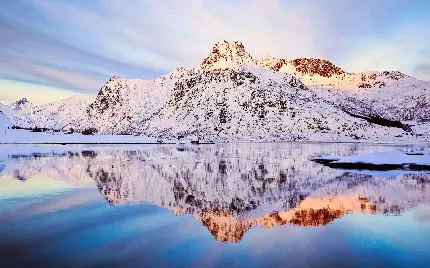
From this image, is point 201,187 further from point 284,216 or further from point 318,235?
point 318,235

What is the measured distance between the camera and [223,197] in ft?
76.7

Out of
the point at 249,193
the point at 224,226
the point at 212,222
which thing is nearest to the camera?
the point at 224,226

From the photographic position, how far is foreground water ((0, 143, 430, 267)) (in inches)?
471

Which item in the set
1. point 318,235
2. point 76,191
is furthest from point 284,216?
point 76,191

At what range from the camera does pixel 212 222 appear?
55.8 ft

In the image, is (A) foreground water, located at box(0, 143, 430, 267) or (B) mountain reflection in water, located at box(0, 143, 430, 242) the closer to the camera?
(A) foreground water, located at box(0, 143, 430, 267)

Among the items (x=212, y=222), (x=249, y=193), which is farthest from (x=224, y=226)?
(x=249, y=193)

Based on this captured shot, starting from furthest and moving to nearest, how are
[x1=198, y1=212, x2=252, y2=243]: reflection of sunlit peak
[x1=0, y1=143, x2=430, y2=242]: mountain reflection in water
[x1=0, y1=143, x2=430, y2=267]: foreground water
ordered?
1. [x1=0, y1=143, x2=430, y2=242]: mountain reflection in water
2. [x1=198, y1=212, x2=252, y2=243]: reflection of sunlit peak
3. [x1=0, y1=143, x2=430, y2=267]: foreground water

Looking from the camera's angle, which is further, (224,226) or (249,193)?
(249,193)

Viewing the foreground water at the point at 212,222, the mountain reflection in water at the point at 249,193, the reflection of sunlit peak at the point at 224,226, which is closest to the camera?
the foreground water at the point at 212,222

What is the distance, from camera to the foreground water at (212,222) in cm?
1196

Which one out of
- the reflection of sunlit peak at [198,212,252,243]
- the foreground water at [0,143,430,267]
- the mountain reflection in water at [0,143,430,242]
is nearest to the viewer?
the foreground water at [0,143,430,267]

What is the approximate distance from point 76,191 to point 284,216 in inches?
545

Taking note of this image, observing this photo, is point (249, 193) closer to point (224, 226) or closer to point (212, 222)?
point (212, 222)
